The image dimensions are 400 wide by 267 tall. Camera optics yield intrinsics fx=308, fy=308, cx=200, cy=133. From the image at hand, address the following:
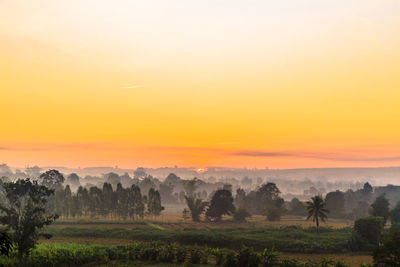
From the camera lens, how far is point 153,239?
70.8 meters

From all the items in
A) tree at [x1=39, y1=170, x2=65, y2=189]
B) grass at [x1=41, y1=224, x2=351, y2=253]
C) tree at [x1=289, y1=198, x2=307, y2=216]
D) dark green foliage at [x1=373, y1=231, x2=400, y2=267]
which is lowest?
tree at [x1=289, y1=198, x2=307, y2=216]

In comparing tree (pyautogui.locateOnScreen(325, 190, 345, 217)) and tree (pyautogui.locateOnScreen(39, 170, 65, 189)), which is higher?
tree (pyautogui.locateOnScreen(39, 170, 65, 189))

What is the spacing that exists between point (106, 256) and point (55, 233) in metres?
36.4

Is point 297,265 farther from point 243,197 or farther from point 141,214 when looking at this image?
point 243,197

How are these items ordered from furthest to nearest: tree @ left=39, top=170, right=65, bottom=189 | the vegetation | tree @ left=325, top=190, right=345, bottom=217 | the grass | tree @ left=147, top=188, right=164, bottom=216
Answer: tree @ left=39, top=170, right=65, bottom=189
tree @ left=325, top=190, right=345, bottom=217
tree @ left=147, top=188, right=164, bottom=216
the grass
the vegetation

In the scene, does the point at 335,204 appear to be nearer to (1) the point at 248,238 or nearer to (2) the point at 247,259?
(1) the point at 248,238

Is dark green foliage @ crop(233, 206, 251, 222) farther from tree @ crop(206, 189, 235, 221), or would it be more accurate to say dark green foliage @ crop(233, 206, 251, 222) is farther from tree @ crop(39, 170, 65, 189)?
tree @ crop(39, 170, 65, 189)

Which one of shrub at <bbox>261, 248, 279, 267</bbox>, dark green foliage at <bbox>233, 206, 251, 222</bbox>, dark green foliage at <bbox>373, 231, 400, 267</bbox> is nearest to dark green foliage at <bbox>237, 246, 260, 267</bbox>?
shrub at <bbox>261, 248, 279, 267</bbox>

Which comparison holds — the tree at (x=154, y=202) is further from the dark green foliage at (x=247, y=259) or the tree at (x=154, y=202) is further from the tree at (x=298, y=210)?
the dark green foliage at (x=247, y=259)

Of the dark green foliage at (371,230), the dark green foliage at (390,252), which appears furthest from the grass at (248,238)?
the dark green foliage at (390,252)

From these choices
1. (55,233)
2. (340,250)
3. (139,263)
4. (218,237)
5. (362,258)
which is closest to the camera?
(139,263)

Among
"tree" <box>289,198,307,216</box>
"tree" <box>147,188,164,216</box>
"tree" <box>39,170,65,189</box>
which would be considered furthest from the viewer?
"tree" <box>39,170,65,189</box>

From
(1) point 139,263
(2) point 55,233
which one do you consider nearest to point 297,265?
(1) point 139,263

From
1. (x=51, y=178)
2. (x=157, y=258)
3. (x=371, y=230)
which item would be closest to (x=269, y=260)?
(x=157, y=258)
